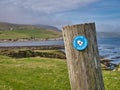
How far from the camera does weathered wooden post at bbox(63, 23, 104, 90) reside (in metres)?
5.89

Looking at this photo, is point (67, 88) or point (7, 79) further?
point (7, 79)

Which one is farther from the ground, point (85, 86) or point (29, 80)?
point (85, 86)

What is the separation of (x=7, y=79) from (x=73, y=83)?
20508 mm

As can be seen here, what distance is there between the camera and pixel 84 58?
5.91m

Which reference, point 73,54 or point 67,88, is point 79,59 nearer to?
point 73,54

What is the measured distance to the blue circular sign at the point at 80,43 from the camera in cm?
587

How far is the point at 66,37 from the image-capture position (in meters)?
6.09

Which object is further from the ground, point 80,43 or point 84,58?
Answer: point 80,43

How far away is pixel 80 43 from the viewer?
5875mm

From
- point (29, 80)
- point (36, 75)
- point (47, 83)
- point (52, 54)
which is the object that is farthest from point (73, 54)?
point (52, 54)

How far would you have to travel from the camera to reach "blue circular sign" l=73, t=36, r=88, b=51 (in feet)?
19.3

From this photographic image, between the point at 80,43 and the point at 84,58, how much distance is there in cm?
29

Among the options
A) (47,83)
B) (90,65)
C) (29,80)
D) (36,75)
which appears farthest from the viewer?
(36,75)

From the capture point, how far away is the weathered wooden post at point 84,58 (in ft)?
19.3
